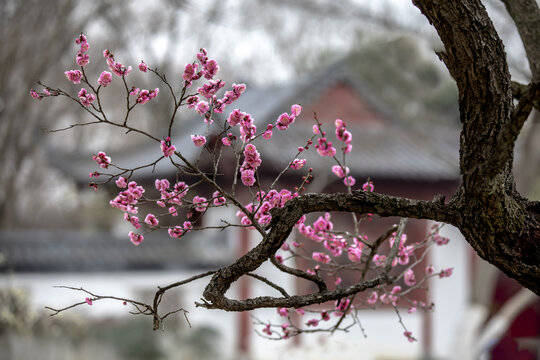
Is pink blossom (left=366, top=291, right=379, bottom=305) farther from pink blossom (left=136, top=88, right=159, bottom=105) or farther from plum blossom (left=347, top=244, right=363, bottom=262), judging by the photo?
pink blossom (left=136, top=88, right=159, bottom=105)

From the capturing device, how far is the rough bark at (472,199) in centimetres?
138

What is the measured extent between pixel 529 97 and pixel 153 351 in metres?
6.59

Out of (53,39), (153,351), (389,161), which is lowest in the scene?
(153,351)

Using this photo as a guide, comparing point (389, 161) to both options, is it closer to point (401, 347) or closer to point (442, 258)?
point (442, 258)

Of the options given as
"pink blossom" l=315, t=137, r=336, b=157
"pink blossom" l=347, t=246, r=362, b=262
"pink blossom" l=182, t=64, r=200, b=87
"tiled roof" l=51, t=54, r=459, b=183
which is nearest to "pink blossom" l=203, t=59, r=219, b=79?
"pink blossom" l=182, t=64, r=200, b=87

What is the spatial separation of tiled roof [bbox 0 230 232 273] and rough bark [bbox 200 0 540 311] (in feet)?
21.0

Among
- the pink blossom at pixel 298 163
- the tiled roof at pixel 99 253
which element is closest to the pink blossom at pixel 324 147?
the pink blossom at pixel 298 163

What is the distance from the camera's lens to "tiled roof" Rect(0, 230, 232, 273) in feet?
24.4

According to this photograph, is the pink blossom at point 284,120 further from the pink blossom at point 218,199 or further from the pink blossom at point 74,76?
the pink blossom at point 74,76

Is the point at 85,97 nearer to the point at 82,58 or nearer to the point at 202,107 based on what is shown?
the point at 82,58

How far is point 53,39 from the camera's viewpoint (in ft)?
22.9

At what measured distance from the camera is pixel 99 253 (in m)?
7.79

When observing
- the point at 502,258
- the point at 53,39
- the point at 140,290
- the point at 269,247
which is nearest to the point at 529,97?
the point at 502,258

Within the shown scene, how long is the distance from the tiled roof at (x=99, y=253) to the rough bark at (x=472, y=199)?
21.0 ft
